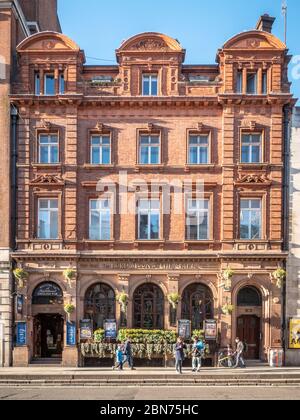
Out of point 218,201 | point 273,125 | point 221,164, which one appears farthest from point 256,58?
point 218,201

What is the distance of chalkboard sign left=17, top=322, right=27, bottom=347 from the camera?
3052cm

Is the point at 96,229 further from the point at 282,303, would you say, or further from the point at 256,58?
the point at 256,58

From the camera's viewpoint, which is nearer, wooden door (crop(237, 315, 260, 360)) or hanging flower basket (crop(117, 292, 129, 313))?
hanging flower basket (crop(117, 292, 129, 313))

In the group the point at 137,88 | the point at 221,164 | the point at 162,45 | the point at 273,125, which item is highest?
the point at 162,45

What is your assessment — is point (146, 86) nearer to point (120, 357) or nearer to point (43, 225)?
point (43, 225)

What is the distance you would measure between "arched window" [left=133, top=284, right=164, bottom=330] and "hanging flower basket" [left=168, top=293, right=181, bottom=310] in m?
0.85

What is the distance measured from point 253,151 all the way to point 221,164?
1.95 m

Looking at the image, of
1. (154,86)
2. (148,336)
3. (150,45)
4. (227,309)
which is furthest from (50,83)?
(227,309)

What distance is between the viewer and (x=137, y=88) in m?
31.6

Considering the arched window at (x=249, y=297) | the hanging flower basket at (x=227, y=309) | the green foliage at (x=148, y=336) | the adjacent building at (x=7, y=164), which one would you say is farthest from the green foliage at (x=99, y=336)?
the arched window at (x=249, y=297)

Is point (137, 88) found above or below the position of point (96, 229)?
above

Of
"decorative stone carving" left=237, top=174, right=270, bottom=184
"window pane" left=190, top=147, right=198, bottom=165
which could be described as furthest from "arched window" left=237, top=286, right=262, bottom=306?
"window pane" left=190, top=147, right=198, bottom=165

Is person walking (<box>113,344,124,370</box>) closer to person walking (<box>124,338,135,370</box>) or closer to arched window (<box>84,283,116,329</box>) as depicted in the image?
person walking (<box>124,338,135,370</box>)

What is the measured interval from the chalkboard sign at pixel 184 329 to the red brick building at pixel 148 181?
40 centimetres
